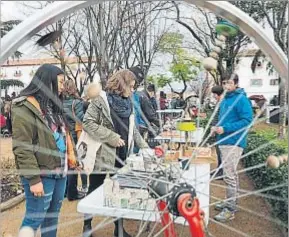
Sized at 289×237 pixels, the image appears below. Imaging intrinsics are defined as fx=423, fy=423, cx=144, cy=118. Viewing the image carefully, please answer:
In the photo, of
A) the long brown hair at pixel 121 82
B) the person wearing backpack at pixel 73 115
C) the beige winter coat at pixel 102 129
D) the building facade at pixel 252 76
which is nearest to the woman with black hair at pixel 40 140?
the beige winter coat at pixel 102 129

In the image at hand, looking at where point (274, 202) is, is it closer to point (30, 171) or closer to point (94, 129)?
point (94, 129)

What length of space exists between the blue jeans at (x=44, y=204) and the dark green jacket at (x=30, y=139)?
9 centimetres

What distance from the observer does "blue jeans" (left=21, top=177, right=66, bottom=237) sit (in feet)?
5.76

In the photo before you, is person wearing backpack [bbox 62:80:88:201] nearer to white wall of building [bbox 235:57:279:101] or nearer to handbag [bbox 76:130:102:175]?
handbag [bbox 76:130:102:175]

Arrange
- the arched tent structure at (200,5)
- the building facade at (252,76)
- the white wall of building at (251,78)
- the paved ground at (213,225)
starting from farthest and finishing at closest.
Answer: the white wall of building at (251,78), the paved ground at (213,225), the building facade at (252,76), the arched tent structure at (200,5)

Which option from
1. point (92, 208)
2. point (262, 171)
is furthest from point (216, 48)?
point (262, 171)

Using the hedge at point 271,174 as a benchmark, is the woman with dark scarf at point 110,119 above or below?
above

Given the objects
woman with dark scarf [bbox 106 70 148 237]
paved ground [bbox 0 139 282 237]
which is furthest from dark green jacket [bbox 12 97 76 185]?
paved ground [bbox 0 139 282 237]

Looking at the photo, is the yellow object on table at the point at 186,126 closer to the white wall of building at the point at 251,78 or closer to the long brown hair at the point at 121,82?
the white wall of building at the point at 251,78

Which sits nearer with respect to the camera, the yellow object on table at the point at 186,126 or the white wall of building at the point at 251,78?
the yellow object on table at the point at 186,126

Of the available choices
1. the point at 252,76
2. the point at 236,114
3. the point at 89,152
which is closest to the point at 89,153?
the point at 89,152

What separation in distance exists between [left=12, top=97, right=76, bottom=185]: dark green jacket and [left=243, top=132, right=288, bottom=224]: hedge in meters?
0.97

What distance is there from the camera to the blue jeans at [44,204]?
1756mm

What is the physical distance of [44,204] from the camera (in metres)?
1.78
